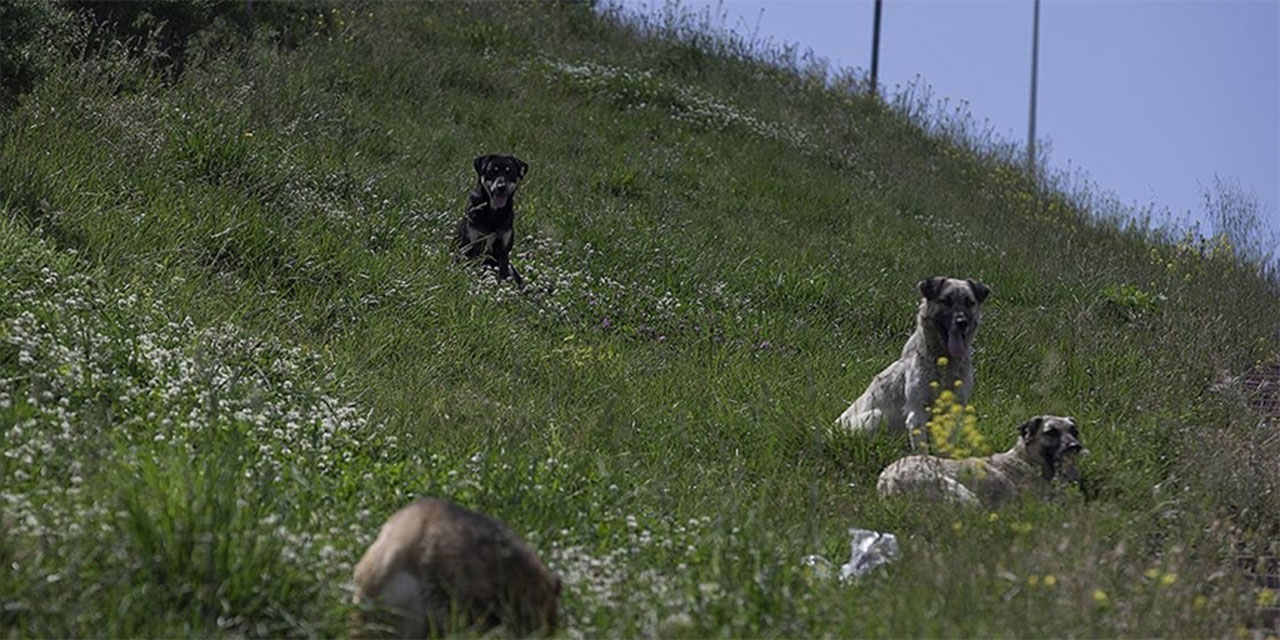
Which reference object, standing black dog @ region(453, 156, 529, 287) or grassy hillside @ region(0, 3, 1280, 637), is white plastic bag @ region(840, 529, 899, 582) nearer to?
grassy hillside @ region(0, 3, 1280, 637)

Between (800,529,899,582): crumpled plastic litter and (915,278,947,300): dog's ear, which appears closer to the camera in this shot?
(800,529,899,582): crumpled plastic litter

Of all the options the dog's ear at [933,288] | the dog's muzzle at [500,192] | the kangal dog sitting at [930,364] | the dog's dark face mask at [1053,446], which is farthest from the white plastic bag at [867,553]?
the dog's muzzle at [500,192]

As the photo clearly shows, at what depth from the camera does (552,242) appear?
13523 millimetres

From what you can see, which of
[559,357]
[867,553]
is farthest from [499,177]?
[867,553]

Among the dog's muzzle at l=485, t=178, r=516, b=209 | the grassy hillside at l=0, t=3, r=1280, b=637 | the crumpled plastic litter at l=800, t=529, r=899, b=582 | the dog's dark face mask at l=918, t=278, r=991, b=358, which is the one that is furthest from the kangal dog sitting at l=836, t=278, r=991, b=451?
the dog's muzzle at l=485, t=178, r=516, b=209

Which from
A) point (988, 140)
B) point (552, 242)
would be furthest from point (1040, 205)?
point (552, 242)

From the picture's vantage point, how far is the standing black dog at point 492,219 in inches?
482

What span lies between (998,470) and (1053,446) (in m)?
0.35

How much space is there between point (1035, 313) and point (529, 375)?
19.9 ft

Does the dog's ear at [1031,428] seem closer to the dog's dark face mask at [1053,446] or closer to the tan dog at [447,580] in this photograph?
the dog's dark face mask at [1053,446]

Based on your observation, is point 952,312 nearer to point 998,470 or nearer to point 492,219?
point 998,470

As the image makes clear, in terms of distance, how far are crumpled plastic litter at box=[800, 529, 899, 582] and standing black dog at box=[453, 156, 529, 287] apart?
18.9ft

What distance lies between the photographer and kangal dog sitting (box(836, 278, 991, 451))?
8.68 meters

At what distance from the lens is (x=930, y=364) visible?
28.8ft
